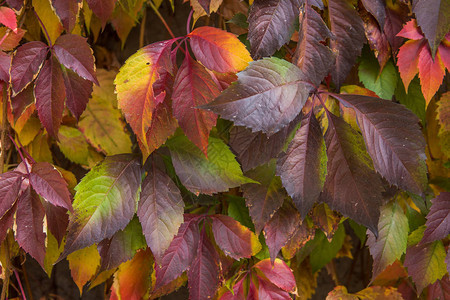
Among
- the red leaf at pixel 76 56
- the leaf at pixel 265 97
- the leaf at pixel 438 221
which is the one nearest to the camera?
the leaf at pixel 265 97

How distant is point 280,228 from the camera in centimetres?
74

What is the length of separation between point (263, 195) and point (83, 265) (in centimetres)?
35

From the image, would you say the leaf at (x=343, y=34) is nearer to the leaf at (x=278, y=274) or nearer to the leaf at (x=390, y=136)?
the leaf at (x=390, y=136)

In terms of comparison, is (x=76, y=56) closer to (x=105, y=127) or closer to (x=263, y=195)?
(x=105, y=127)

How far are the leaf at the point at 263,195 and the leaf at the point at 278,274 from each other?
9 cm

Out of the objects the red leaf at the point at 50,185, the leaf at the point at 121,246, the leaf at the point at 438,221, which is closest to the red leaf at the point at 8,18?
the red leaf at the point at 50,185

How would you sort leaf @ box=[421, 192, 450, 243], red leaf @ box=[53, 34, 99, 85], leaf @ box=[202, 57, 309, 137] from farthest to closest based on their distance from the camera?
leaf @ box=[421, 192, 450, 243], red leaf @ box=[53, 34, 99, 85], leaf @ box=[202, 57, 309, 137]

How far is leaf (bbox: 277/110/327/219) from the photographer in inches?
24.1

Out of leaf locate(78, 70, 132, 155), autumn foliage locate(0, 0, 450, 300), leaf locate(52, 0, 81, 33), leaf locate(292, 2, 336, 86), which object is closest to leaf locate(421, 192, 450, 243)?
autumn foliage locate(0, 0, 450, 300)

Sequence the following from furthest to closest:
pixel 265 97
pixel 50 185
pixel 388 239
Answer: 1. pixel 388 239
2. pixel 50 185
3. pixel 265 97

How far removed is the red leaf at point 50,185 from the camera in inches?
26.0

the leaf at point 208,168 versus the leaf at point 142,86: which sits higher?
the leaf at point 142,86

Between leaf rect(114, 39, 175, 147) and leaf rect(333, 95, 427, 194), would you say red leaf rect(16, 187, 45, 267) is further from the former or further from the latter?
leaf rect(333, 95, 427, 194)

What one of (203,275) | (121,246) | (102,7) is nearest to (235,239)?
(203,275)
